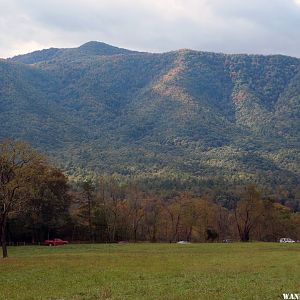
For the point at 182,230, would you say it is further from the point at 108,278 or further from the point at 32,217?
the point at 108,278

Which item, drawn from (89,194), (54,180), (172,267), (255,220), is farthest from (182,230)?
(172,267)

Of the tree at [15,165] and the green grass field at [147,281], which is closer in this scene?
the green grass field at [147,281]

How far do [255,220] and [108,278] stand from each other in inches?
3048

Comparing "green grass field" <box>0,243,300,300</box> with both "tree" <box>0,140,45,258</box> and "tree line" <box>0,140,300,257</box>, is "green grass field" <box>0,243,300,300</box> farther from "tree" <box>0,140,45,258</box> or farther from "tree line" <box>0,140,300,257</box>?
"tree line" <box>0,140,300,257</box>

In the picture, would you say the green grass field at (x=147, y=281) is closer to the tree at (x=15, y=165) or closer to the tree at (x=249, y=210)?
the tree at (x=15, y=165)

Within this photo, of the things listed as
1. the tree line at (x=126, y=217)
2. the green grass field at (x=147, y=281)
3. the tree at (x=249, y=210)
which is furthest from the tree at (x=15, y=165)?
the tree at (x=249, y=210)

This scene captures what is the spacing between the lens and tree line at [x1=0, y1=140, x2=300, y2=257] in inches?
3418

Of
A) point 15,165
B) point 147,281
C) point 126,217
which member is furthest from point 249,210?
point 147,281

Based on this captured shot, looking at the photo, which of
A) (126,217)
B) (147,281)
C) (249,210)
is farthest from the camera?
(126,217)

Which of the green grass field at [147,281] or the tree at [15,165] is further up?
the tree at [15,165]

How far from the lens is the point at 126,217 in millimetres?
108188

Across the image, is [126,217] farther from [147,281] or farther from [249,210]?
[147,281]

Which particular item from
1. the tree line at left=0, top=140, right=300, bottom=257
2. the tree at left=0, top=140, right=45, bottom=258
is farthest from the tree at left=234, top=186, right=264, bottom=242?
the tree at left=0, top=140, right=45, bottom=258

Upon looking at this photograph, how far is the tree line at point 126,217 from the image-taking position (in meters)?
86.8
